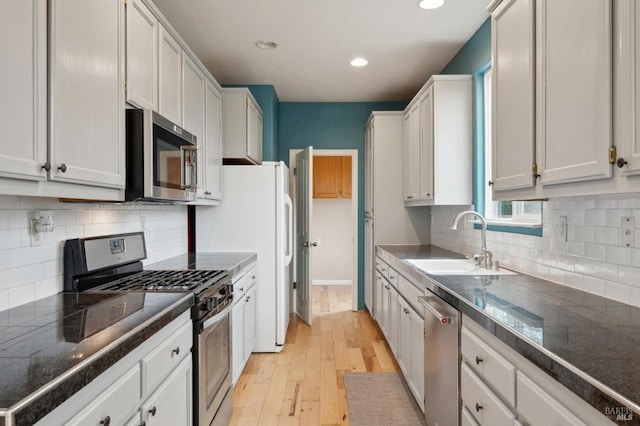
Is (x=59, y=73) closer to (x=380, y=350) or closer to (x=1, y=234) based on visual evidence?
(x=1, y=234)

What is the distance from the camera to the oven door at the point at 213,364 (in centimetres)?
187

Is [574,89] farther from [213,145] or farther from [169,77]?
[213,145]

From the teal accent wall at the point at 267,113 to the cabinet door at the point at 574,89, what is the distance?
10.5ft

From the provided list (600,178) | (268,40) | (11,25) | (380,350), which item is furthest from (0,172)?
(380,350)

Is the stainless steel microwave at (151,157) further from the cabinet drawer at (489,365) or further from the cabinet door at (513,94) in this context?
the cabinet door at (513,94)

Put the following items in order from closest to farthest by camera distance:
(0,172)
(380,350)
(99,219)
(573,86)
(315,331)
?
(0,172) < (573,86) < (99,219) < (380,350) < (315,331)

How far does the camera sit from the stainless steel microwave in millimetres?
1828

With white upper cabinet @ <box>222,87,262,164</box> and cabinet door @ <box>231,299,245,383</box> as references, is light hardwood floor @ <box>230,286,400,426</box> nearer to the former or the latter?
cabinet door @ <box>231,299,245,383</box>

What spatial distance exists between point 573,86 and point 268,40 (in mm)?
2475

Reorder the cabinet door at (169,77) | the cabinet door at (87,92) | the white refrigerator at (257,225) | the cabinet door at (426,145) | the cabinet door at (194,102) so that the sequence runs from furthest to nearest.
Result: the white refrigerator at (257,225)
the cabinet door at (426,145)
the cabinet door at (194,102)
the cabinet door at (169,77)
the cabinet door at (87,92)

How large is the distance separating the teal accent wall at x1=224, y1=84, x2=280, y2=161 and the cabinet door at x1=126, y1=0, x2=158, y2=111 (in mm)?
2290

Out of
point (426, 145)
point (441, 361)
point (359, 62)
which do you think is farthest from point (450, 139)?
point (441, 361)

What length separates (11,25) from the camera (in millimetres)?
1128

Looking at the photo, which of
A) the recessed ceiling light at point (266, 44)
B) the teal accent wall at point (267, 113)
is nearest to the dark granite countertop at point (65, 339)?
the recessed ceiling light at point (266, 44)
